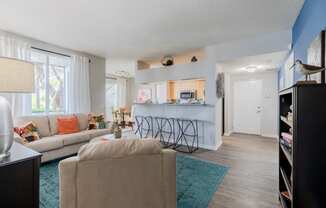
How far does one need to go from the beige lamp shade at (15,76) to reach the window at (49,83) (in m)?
3.06

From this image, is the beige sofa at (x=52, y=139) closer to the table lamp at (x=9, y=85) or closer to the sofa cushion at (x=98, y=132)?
the sofa cushion at (x=98, y=132)

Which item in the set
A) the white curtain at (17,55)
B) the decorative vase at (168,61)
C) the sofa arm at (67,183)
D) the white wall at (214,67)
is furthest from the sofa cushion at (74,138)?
the decorative vase at (168,61)

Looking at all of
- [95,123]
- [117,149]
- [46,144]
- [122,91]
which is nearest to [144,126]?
[95,123]

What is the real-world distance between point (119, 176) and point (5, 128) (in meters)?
0.83

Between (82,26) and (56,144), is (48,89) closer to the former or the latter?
(56,144)

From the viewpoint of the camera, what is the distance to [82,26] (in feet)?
10.3

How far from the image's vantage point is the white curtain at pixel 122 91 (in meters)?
8.64

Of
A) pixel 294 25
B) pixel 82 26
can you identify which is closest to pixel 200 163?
pixel 294 25

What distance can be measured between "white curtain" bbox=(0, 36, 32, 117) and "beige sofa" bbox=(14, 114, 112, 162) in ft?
1.13

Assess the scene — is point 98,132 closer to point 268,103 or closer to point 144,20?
point 144,20

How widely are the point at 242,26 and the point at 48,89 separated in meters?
4.47

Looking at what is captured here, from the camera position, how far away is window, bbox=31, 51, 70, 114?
400 centimetres

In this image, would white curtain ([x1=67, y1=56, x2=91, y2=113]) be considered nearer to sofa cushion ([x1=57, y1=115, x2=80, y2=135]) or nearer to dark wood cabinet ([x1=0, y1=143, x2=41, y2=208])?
sofa cushion ([x1=57, y1=115, x2=80, y2=135])

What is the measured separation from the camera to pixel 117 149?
131 cm
